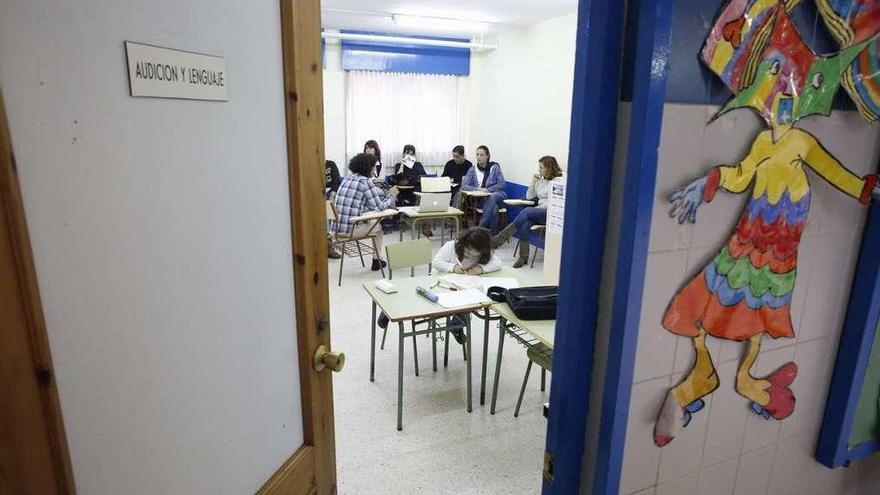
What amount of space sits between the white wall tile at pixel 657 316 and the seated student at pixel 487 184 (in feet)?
18.5

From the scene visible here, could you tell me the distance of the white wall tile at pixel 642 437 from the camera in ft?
3.48

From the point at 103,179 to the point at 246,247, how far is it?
1.06 ft

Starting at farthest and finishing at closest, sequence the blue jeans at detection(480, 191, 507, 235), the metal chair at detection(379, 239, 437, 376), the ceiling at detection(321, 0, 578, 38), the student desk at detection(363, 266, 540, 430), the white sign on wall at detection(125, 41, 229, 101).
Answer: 1. the blue jeans at detection(480, 191, 507, 235)
2. the ceiling at detection(321, 0, 578, 38)
3. the metal chair at detection(379, 239, 437, 376)
4. the student desk at detection(363, 266, 540, 430)
5. the white sign on wall at detection(125, 41, 229, 101)

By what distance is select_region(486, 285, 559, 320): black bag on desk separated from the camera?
8.27ft

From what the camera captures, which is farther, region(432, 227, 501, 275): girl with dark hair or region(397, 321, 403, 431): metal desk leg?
region(432, 227, 501, 275): girl with dark hair

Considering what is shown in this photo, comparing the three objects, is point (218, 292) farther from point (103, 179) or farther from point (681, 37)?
point (681, 37)

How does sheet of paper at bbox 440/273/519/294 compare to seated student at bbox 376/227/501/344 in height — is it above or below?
below

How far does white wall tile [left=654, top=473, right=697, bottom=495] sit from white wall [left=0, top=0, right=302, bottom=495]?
0.89 m

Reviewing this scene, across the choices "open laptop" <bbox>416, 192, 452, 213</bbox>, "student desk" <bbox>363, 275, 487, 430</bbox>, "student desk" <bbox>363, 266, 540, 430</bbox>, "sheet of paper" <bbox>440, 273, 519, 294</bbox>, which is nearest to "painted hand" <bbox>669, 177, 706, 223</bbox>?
"student desk" <bbox>363, 266, 540, 430</bbox>

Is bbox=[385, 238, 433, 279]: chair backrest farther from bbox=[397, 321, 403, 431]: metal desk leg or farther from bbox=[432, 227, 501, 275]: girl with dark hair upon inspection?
bbox=[397, 321, 403, 431]: metal desk leg

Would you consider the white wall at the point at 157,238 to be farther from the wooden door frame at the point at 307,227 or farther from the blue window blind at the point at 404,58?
the blue window blind at the point at 404,58

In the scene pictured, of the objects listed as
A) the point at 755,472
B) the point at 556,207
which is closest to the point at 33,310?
the point at 755,472

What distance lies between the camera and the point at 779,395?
1.24 metres

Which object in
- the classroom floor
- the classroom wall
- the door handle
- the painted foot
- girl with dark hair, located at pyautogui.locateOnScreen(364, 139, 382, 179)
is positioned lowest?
the classroom floor
